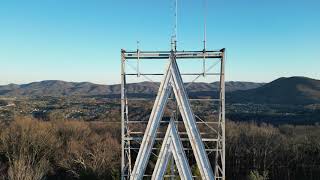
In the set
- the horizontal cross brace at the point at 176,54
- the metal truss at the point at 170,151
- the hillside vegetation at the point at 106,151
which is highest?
the horizontal cross brace at the point at 176,54

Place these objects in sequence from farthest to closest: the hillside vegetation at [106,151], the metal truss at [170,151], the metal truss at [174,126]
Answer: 1. the hillside vegetation at [106,151]
2. the metal truss at [170,151]
3. the metal truss at [174,126]

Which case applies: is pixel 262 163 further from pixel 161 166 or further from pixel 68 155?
pixel 161 166

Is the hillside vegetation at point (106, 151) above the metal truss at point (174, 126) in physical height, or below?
below

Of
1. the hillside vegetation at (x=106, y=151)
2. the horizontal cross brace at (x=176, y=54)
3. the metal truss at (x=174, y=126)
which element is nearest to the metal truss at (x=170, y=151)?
the metal truss at (x=174, y=126)

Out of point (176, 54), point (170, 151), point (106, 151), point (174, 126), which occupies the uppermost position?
point (176, 54)

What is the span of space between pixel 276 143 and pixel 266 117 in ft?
191

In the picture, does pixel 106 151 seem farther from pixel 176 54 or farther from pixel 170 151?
pixel 176 54

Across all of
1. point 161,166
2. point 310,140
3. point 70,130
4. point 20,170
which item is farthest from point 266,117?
point 161,166

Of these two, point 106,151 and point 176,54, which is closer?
point 176,54

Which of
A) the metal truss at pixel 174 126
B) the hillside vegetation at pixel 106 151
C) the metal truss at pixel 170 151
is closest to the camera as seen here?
the metal truss at pixel 174 126

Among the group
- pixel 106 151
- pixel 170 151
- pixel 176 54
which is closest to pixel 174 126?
pixel 170 151

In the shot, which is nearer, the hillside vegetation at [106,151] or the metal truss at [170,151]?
the metal truss at [170,151]

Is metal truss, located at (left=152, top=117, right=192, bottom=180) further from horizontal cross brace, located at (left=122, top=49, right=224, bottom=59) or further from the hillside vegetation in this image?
the hillside vegetation

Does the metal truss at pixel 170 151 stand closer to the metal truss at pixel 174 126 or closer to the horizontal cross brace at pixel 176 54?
the metal truss at pixel 174 126
